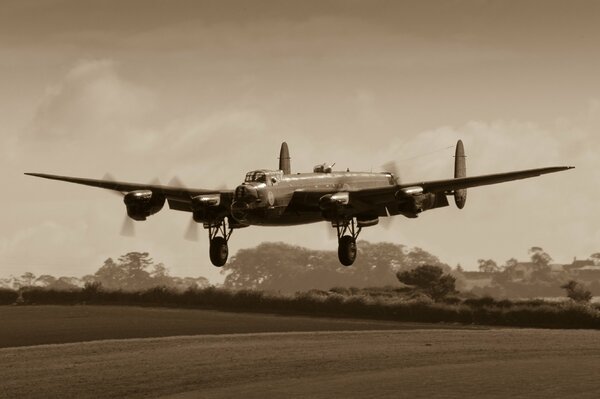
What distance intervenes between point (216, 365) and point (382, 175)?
Answer: 59.4 ft

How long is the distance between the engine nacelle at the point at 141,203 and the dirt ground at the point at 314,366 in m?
10.9

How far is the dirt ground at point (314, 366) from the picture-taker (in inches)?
2544

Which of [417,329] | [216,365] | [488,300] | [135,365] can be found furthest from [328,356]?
[488,300]

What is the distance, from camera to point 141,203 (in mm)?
→ 67250

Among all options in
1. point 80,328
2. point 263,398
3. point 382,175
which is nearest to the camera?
point 263,398

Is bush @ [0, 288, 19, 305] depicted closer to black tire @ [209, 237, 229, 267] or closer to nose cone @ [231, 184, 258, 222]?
black tire @ [209, 237, 229, 267]

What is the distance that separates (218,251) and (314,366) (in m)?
14.0

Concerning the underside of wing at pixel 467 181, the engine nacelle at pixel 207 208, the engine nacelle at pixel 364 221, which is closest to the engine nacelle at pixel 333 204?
the underside of wing at pixel 467 181

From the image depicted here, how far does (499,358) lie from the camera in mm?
81625

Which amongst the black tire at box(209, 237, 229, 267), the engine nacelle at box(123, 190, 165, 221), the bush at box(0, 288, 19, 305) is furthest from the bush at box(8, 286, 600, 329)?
the engine nacelle at box(123, 190, 165, 221)

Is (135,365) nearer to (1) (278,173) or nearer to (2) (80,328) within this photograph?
(1) (278,173)

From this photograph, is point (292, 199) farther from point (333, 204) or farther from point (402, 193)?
point (402, 193)

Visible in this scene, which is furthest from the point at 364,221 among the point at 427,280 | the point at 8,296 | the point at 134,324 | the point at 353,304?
the point at 427,280

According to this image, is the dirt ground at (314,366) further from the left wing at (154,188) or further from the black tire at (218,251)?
the left wing at (154,188)
